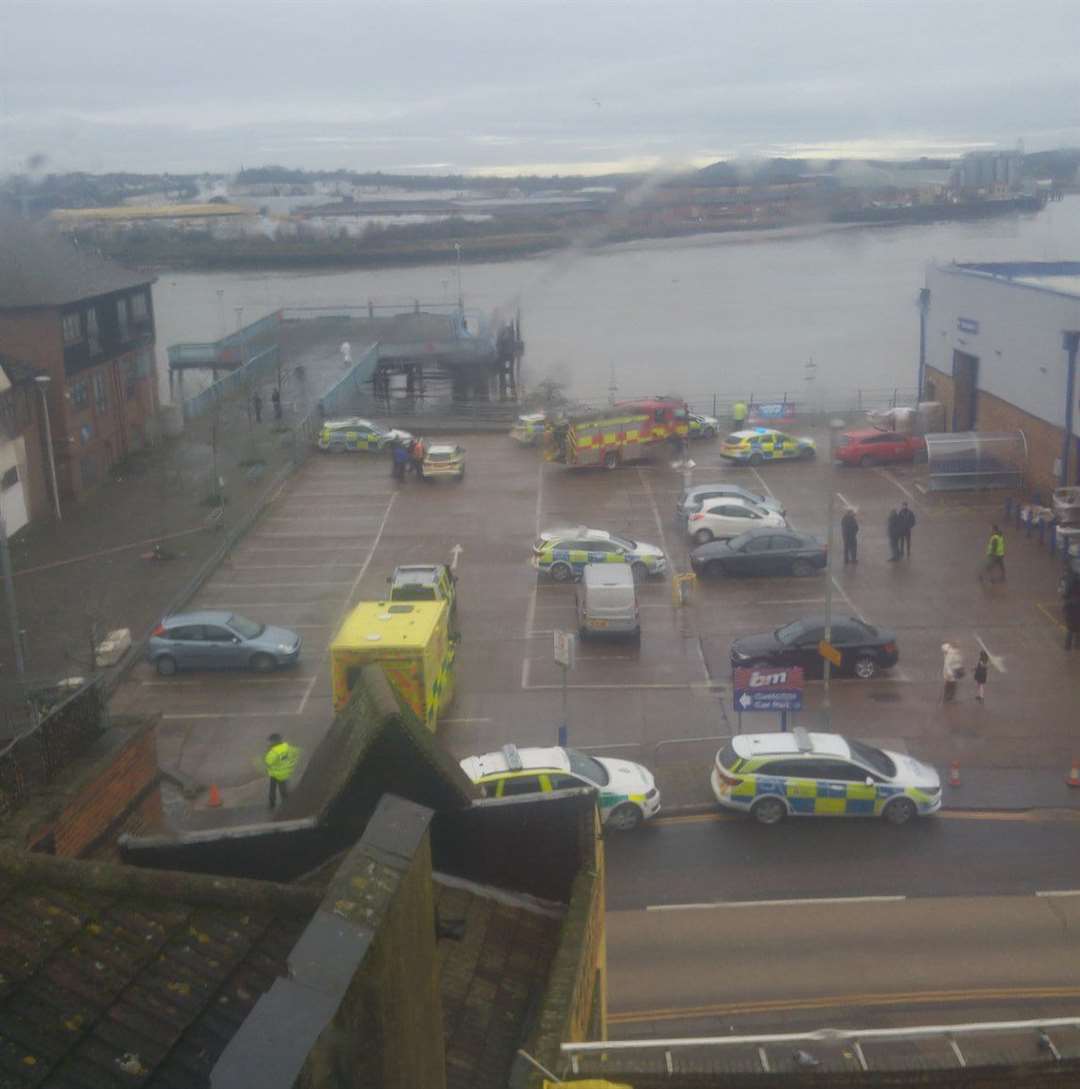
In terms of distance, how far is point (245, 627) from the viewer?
15.6m

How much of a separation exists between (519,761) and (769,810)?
2.22 m

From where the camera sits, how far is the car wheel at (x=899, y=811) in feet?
35.6

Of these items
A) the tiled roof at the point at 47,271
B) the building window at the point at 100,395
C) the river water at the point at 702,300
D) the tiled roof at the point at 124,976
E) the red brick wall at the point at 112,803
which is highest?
the tiled roof at the point at 47,271

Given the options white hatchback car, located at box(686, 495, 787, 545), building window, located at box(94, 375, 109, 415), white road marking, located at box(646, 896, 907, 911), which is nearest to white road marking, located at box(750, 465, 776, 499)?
white hatchback car, located at box(686, 495, 787, 545)

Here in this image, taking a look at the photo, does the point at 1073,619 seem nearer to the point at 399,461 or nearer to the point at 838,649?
the point at 838,649

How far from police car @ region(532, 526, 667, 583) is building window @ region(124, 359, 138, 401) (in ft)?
46.8

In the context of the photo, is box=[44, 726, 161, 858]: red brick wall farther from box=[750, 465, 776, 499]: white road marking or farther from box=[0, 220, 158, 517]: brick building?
box=[0, 220, 158, 517]: brick building

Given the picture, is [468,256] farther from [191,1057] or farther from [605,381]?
[191,1057]

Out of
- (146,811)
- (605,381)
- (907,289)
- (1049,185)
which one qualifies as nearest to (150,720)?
(146,811)

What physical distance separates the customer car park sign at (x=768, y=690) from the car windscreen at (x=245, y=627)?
6269 millimetres

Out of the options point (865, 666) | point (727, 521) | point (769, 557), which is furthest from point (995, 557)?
point (865, 666)

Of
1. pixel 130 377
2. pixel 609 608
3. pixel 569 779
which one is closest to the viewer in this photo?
pixel 569 779

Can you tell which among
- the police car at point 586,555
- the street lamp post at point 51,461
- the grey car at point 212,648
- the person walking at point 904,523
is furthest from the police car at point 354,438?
the grey car at point 212,648

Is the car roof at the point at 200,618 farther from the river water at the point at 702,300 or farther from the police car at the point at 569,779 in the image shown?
the river water at the point at 702,300
